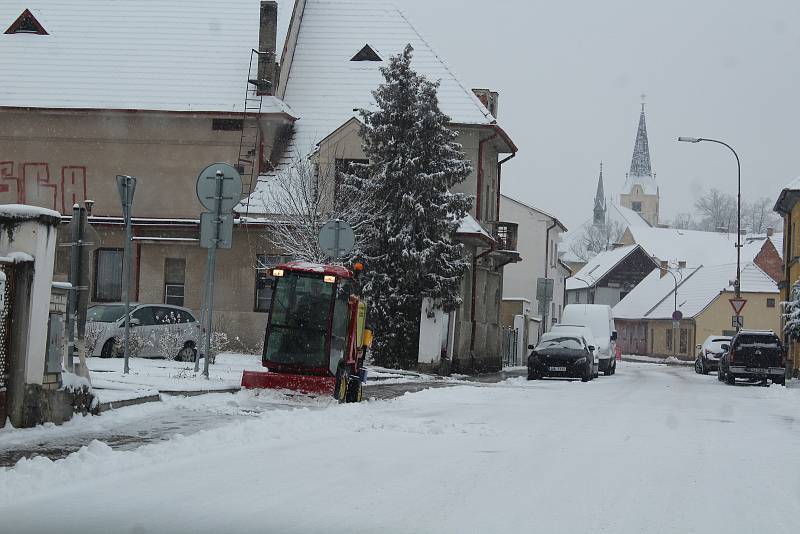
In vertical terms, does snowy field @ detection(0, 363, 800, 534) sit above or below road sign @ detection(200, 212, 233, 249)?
below

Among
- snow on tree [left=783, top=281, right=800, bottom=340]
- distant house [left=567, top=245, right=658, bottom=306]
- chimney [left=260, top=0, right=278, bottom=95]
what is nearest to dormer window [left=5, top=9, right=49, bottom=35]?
chimney [left=260, top=0, right=278, bottom=95]

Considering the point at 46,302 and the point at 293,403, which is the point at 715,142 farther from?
the point at 46,302

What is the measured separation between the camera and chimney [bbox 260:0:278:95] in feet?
130

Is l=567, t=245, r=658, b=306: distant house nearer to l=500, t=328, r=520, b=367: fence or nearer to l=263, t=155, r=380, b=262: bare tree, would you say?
l=500, t=328, r=520, b=367: fence

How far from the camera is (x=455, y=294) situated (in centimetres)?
3378

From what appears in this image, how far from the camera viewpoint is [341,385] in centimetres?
1867

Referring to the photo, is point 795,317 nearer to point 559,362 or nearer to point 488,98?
point 559,362

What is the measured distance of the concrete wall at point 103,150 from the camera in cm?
3884

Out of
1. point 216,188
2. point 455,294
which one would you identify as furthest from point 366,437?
point 455,294

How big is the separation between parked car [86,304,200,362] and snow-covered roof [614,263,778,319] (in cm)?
6284

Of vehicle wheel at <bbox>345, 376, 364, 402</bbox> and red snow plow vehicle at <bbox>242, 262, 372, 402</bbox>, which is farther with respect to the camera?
vehicle wheel at <bbox>345, 376, 364, 402</bbox>

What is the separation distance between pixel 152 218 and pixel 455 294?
1098 cm

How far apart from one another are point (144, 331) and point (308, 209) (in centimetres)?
664

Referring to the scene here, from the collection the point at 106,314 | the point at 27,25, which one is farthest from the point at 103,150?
the point at 106,314
